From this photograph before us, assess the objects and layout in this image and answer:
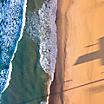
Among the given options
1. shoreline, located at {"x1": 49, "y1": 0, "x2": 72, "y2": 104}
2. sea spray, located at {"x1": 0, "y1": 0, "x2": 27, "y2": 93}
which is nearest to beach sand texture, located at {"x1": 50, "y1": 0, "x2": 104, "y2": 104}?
shoreline, located at {"x1": 49, "y1": 0, "x2": 72, "y2": 104}

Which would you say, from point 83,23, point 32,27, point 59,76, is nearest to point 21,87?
point 59,76

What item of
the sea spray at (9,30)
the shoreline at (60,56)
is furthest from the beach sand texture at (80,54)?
the sea spray at (9,30)

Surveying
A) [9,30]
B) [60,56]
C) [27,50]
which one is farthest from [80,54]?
[9,30]

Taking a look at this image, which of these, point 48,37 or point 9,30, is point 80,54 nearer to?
point 48,37

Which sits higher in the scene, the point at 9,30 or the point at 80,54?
the point at 9,30

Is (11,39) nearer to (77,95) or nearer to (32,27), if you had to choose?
(32,27)

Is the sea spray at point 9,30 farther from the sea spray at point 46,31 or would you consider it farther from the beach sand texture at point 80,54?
the beach sand texture at point 80,54

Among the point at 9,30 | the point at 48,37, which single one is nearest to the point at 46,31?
the point at 48,37
